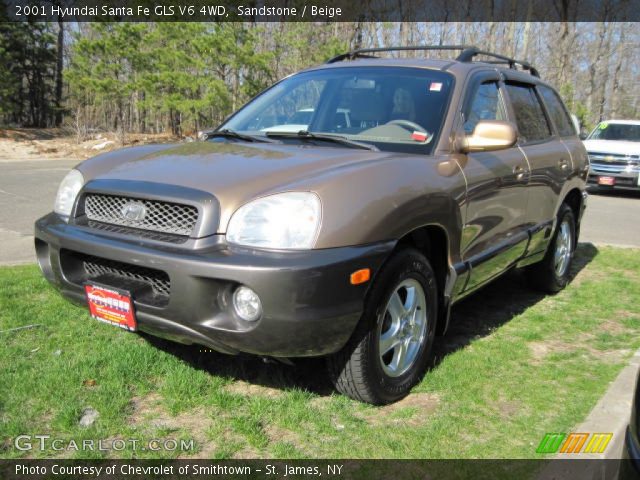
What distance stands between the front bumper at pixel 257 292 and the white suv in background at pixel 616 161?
12.7 metres

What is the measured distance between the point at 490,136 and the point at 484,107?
0.66m

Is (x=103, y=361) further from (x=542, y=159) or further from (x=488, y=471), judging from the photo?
(x=542, y=159)

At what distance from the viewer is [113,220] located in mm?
2871

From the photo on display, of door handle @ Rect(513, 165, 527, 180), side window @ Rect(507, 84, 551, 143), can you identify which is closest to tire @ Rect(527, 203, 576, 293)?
side window @ Rect(507, 84, 551, 143)

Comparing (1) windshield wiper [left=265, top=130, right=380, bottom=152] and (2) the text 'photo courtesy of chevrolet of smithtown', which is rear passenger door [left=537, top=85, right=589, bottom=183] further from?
(1) windshield wiper [left=265, top=130, right=380, bottom=152]

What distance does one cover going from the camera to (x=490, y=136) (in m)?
3.34

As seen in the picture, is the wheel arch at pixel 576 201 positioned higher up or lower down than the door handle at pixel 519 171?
lower down

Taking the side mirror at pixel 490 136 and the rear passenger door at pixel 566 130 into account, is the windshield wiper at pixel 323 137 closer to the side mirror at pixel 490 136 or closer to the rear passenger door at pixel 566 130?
the side mirror at pixel 490 136

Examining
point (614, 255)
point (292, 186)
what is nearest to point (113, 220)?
point (292, 186)

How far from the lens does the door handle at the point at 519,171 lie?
4.00 metres

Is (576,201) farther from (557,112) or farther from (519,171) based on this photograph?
(519,171)

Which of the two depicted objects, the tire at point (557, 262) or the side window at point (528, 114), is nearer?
the side window at point (528, 114)

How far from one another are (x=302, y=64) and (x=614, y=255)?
16427mm

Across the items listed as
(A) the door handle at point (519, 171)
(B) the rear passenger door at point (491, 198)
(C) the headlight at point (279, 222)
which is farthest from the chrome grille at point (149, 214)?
(A) the door handle at point (519, 171)
